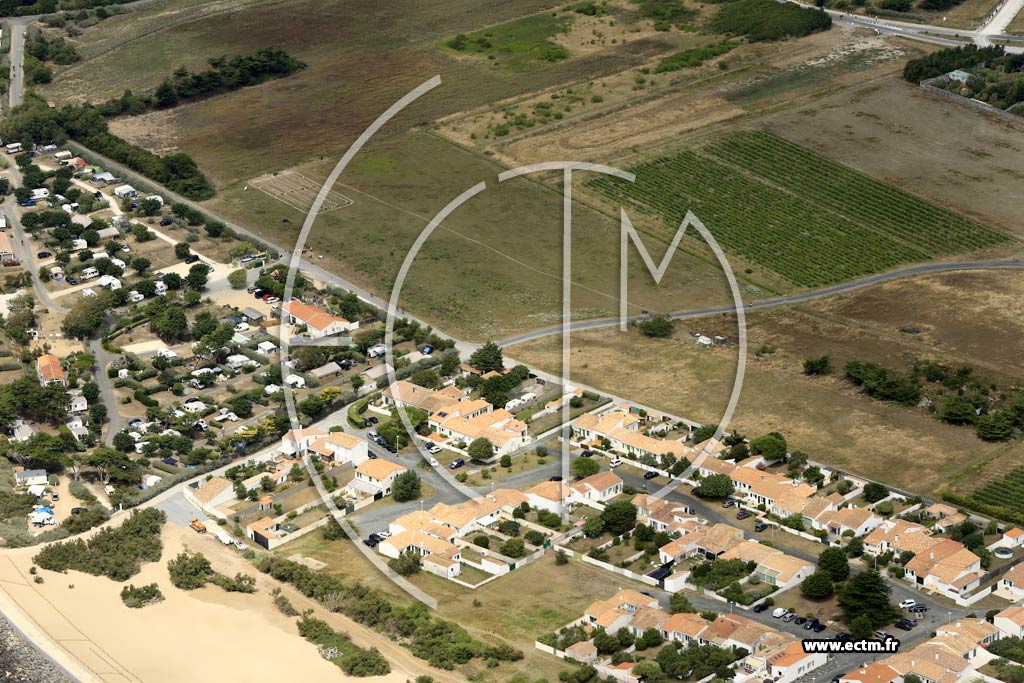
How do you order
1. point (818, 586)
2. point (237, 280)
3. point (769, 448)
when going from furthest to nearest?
point (237, 280)
point (769, 448)
point (818, 586)

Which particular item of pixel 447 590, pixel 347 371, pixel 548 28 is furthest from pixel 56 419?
pixel 548 28

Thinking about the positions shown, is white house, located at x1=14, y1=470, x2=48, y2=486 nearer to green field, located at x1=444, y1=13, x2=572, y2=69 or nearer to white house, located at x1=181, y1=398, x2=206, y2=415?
white house, located at x1=181, y1=398, x2=206, y2=415

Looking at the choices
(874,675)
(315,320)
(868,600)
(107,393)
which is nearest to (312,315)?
(315,320)

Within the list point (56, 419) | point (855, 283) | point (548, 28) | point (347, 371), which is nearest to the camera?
point (56, 419)

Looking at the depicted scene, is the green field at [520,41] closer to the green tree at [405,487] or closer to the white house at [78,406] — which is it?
the white house at [78,406]

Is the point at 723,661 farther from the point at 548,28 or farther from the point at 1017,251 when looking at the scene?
the point at 548,28

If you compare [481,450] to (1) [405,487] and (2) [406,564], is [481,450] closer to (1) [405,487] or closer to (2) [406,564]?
(1) [405,487]

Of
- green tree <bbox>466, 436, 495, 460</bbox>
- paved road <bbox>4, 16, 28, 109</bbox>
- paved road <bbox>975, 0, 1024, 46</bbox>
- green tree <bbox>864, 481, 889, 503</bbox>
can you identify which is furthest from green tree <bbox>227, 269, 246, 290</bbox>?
paved road <bbox>975, 0, 1024, 46</bbox>
